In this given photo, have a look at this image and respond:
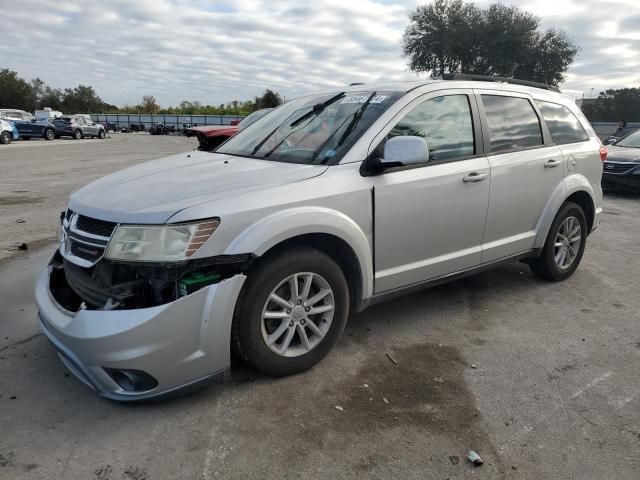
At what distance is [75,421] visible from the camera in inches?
105

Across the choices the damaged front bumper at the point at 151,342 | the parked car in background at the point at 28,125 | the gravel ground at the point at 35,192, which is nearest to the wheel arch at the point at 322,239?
the damaged front bumper at the point at 151,342

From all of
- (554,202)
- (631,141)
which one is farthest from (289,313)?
(631,141)

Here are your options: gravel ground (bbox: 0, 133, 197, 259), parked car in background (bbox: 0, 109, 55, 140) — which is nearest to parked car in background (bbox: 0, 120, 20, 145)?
parked car in background (bbox: 0, 109, 55, 140)

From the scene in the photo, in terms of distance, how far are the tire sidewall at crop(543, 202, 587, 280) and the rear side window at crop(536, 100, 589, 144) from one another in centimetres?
62

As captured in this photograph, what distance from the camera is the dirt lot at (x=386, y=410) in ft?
7.84

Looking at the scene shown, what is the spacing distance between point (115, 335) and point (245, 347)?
2.31 feet

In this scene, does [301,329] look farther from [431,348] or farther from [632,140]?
[632,140]

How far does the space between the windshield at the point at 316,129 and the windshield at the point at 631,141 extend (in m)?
10.2

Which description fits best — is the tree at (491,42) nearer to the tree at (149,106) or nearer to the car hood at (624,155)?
the car hood at (624,155)

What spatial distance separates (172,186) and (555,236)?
3.45 m

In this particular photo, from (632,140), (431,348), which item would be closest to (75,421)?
(431,348)

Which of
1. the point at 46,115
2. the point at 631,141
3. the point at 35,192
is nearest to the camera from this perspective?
the point at 35,192

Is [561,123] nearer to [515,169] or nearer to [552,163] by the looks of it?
[552,163]

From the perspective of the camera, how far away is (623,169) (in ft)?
34.5
